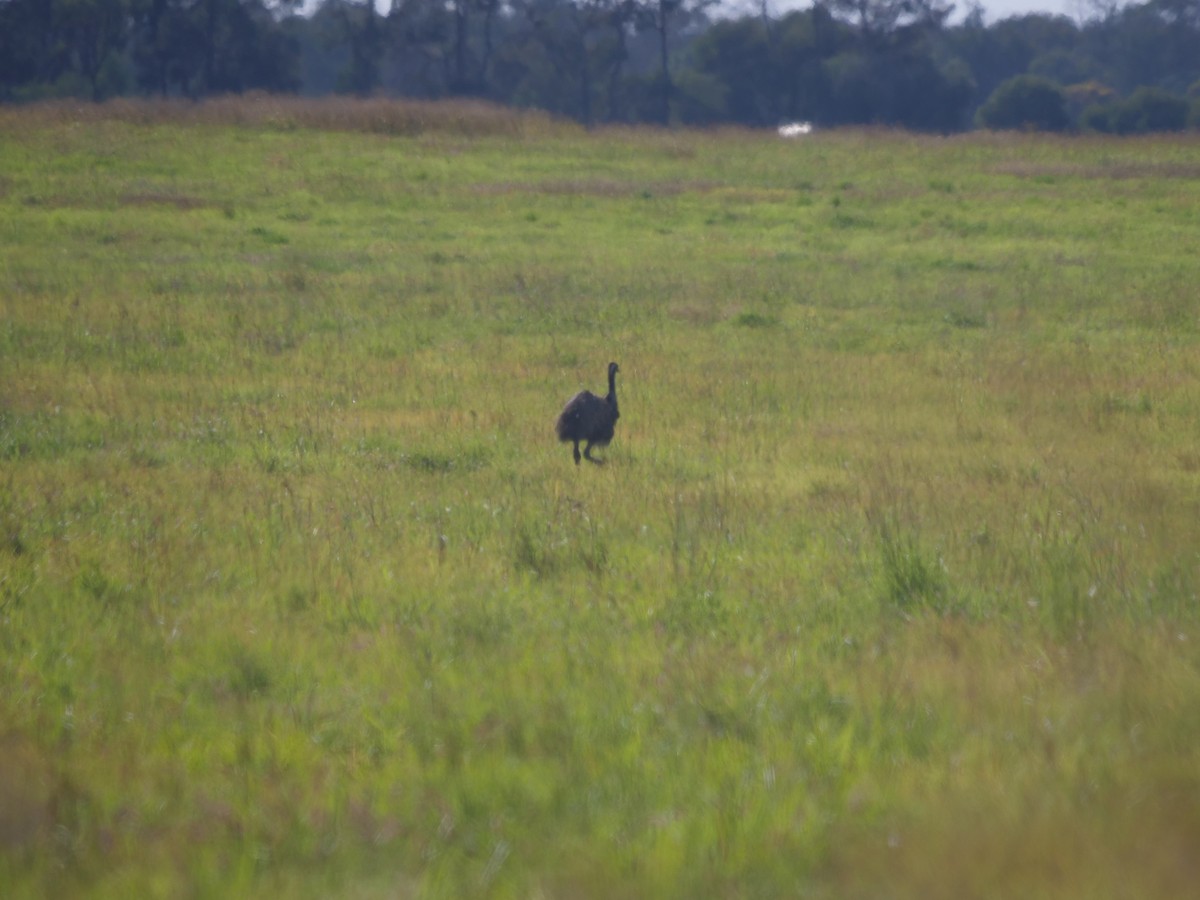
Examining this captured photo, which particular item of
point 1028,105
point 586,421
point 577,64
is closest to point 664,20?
point 577,64

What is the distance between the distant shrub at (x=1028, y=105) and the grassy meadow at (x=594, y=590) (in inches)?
2027

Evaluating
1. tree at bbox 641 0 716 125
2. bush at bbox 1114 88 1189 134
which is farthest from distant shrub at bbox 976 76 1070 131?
tree at bbox 641 0 716 125

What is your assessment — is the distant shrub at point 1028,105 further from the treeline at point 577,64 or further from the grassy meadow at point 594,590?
the grassy meadow at point 594,590

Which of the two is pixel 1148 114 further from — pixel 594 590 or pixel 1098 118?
pixel 594 590

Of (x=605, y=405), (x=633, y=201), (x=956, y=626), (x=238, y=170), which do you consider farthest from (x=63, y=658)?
(x=238, y=170)

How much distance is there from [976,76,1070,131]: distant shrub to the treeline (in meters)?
0.08

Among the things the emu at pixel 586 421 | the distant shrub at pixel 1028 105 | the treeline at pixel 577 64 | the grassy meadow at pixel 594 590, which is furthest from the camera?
the distant shrub at pixel 1028 105

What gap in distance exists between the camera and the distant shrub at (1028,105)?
66.3m

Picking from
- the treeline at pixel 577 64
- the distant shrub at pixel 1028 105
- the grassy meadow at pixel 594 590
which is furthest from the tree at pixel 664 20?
the grassy meadow at pixel 594 590

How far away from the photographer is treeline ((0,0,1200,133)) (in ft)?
204

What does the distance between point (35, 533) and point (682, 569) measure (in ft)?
11.6

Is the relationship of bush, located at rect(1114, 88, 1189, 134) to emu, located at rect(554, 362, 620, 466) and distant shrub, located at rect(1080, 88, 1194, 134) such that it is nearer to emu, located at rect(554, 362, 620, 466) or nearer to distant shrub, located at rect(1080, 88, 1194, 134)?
distant shrub, located at rect(1080, 88, 1194, 134)

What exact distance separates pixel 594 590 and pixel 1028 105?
217ft

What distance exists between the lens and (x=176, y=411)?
11.5 m
